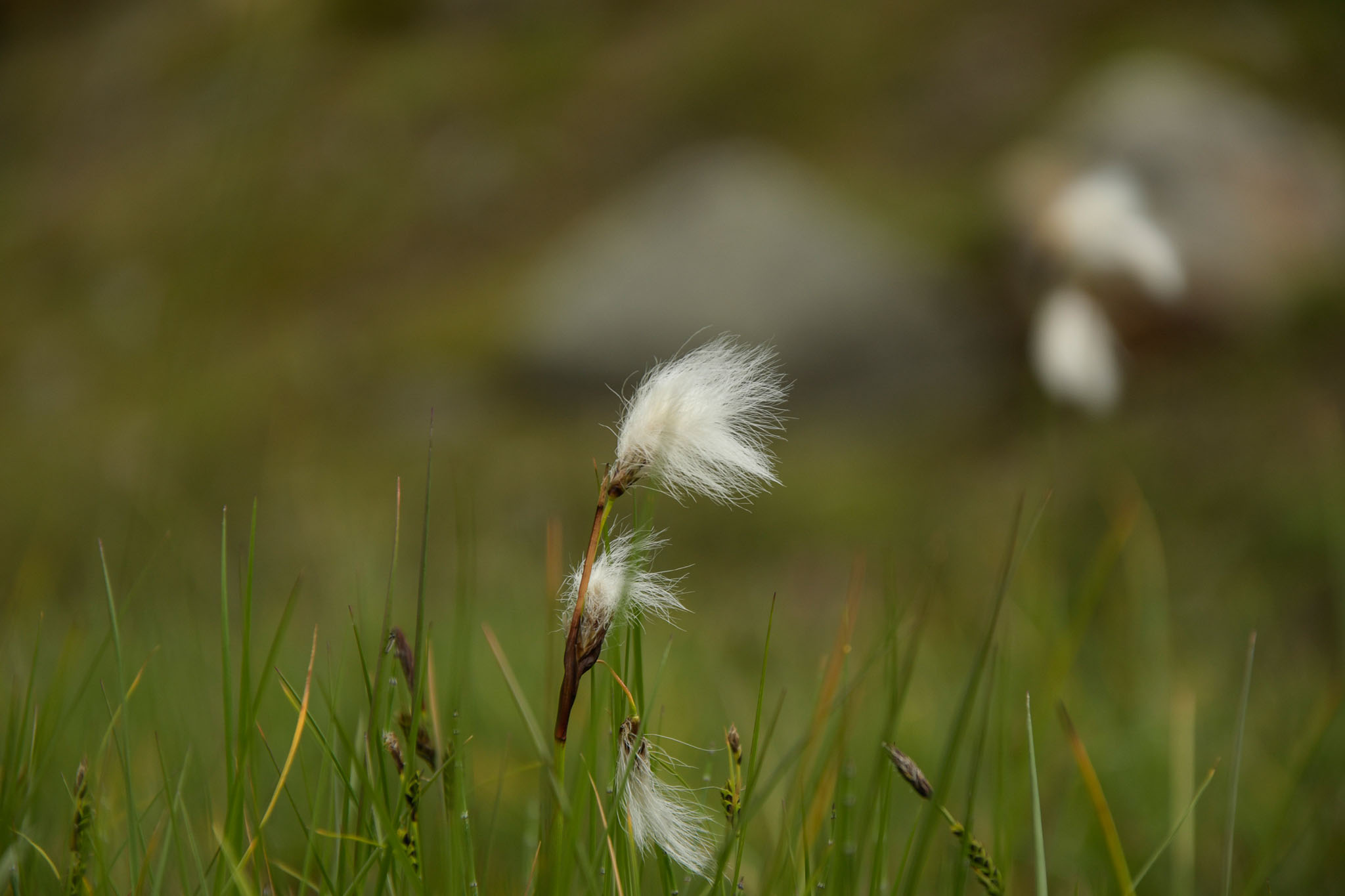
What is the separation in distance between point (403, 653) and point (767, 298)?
18.7 feet

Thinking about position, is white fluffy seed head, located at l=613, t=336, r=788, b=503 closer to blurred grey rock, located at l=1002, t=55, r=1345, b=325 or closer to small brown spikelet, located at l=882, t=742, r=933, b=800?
small brown spikelet, located at l=882, t=742, r=933, b=800

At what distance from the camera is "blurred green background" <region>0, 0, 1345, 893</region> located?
4.77 feet

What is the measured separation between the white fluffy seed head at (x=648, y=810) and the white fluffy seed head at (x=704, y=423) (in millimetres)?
162

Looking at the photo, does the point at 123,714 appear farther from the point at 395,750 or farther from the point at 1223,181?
the point at 1223,181

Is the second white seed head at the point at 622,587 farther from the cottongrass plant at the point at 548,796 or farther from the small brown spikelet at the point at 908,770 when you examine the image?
the small brown spikelet at the point at 908,770

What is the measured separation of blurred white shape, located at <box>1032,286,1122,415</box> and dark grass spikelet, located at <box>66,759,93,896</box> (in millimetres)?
1253

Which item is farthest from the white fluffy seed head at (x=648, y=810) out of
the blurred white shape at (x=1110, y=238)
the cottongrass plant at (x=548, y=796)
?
the blurred white shape at (x=1110, y=238)

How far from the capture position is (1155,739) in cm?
149

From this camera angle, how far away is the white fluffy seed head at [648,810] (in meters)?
0.56

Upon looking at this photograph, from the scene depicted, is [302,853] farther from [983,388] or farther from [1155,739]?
[983,388]

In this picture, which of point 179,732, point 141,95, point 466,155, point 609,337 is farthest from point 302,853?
point 141,95

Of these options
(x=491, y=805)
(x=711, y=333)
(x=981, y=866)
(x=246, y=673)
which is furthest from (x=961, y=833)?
(x=711, y=333)

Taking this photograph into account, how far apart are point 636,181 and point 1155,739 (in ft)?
28.2

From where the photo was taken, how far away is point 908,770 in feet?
1.81
